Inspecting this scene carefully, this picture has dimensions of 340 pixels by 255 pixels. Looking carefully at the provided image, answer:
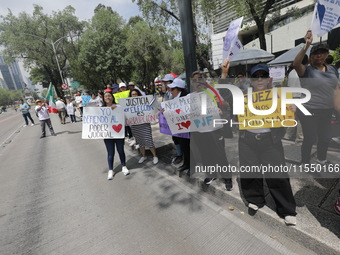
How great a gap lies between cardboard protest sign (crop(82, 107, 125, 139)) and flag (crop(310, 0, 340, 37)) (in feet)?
11.3

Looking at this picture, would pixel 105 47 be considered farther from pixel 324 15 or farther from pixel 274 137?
pixel 274 137

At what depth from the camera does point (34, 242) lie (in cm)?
264

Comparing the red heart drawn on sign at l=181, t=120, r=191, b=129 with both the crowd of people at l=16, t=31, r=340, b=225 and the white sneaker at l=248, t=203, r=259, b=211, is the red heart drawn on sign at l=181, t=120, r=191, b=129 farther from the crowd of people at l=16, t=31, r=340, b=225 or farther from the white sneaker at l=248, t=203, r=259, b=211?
the white sneaker at l=248, t=203, r=259, b=211

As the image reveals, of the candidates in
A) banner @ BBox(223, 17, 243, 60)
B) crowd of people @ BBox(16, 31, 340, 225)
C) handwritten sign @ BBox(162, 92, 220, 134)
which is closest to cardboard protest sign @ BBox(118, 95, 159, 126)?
handwritten sign @ BBox(162, 92, 220, 134)

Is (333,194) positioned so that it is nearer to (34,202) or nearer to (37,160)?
(34,202)

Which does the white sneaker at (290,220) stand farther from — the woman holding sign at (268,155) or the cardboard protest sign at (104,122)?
the cardboard protest sign at (104,122)

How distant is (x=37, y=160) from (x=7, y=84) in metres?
187

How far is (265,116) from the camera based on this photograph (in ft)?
7.82

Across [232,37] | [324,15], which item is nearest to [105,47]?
[232,37]

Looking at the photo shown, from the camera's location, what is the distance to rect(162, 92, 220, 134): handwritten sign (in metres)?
3.07

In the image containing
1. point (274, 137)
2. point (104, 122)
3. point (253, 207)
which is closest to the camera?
point (274, 137)

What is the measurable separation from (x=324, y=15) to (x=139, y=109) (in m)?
3.40

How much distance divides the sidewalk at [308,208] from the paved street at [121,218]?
3.8 inches

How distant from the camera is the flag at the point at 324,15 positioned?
2.42 metres
